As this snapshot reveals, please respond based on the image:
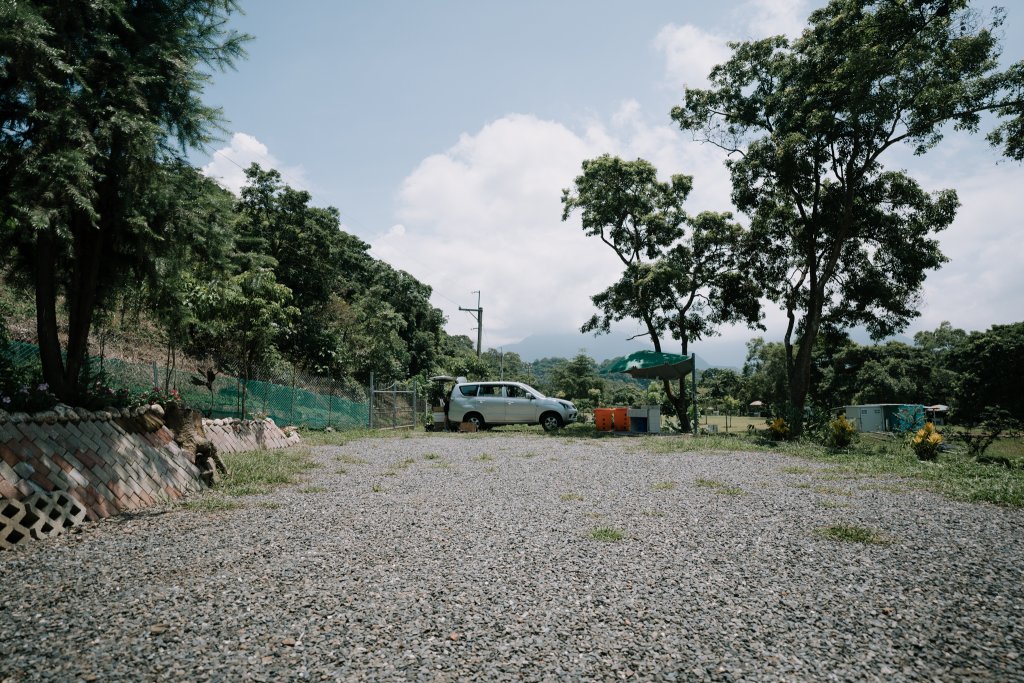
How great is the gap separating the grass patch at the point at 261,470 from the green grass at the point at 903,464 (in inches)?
292

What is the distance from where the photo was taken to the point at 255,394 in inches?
542

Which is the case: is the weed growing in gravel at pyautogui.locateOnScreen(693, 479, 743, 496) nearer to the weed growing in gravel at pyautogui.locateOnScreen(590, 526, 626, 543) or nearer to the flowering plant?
the weed growing in gravel at pyautogui.locateOnScreen(590, 526, 626, 543)

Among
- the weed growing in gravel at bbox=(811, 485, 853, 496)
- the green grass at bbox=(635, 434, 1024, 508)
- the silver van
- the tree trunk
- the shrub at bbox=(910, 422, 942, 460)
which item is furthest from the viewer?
the silver van

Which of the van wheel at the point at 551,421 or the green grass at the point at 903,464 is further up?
the van wheel at the point at 551,421

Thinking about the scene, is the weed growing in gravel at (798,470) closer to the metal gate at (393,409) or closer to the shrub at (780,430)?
the shrub at (780,430)

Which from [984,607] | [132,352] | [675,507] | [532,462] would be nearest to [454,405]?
[532,462]

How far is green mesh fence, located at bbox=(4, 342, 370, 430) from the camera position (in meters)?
10.2

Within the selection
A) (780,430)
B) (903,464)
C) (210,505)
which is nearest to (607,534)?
(210,505)

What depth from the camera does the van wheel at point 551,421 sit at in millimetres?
17938

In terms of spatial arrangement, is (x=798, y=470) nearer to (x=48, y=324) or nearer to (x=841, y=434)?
(x=841, y=434)

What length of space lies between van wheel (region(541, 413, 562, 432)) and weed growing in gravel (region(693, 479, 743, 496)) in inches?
387

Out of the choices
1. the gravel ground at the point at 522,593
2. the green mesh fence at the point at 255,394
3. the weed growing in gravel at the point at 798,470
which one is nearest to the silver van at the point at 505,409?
the green mesh fence at the point at 255,394

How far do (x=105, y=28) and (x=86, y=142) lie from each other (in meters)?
1.86

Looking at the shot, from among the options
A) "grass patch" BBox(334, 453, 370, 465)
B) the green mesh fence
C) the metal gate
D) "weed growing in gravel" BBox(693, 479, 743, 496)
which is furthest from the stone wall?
the metal gate
